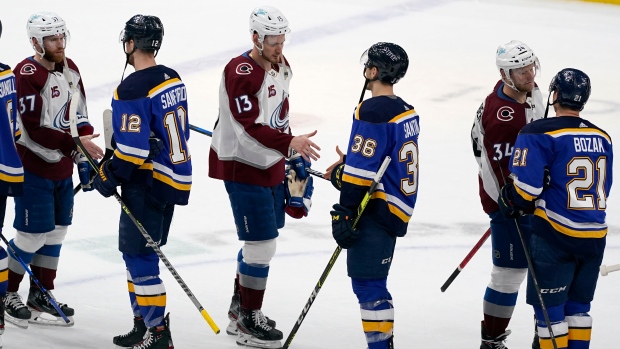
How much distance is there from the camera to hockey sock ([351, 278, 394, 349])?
4.25 meters

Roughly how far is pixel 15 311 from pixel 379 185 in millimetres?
1733

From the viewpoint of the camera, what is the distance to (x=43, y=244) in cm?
500

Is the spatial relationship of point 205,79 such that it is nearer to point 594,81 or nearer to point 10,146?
point 594,81

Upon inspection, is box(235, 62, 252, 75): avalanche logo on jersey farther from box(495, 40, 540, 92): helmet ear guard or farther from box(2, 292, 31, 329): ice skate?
box(2, 292, 31, 329): ice skate

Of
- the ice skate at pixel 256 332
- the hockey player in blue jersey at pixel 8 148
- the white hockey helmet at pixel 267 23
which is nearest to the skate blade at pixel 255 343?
the ice skate at pixel 256 332

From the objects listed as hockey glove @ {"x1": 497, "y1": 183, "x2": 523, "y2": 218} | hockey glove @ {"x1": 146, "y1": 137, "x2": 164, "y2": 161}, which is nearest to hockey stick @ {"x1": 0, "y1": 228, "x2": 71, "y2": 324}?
hockey glove @ {"x1": 146, "y1": 137, "x2": 164, "y2": 161}

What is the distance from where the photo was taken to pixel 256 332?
192 inches

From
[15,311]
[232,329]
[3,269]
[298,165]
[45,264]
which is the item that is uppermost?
[298,165]

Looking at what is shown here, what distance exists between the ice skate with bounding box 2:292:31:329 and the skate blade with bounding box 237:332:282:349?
2.92 ft

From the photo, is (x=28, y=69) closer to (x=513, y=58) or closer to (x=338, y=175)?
(x=338, y=175)

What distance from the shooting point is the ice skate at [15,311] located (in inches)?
194

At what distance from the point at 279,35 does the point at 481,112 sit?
0.85m

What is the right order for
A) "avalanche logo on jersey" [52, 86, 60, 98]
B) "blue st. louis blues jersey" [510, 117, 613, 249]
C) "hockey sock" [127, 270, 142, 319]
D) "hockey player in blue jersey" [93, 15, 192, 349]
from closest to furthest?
"blue st. louis blues jersey" [510, 117, 613, 249] → "hockey player in blue jersey" [93, 15, 192, 349] → "hockey sock" [127, 270, 142, 319] → "avalanche logo on jersey" [52, 86, 60, 98]

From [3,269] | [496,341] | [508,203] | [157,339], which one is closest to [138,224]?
[157,339]
